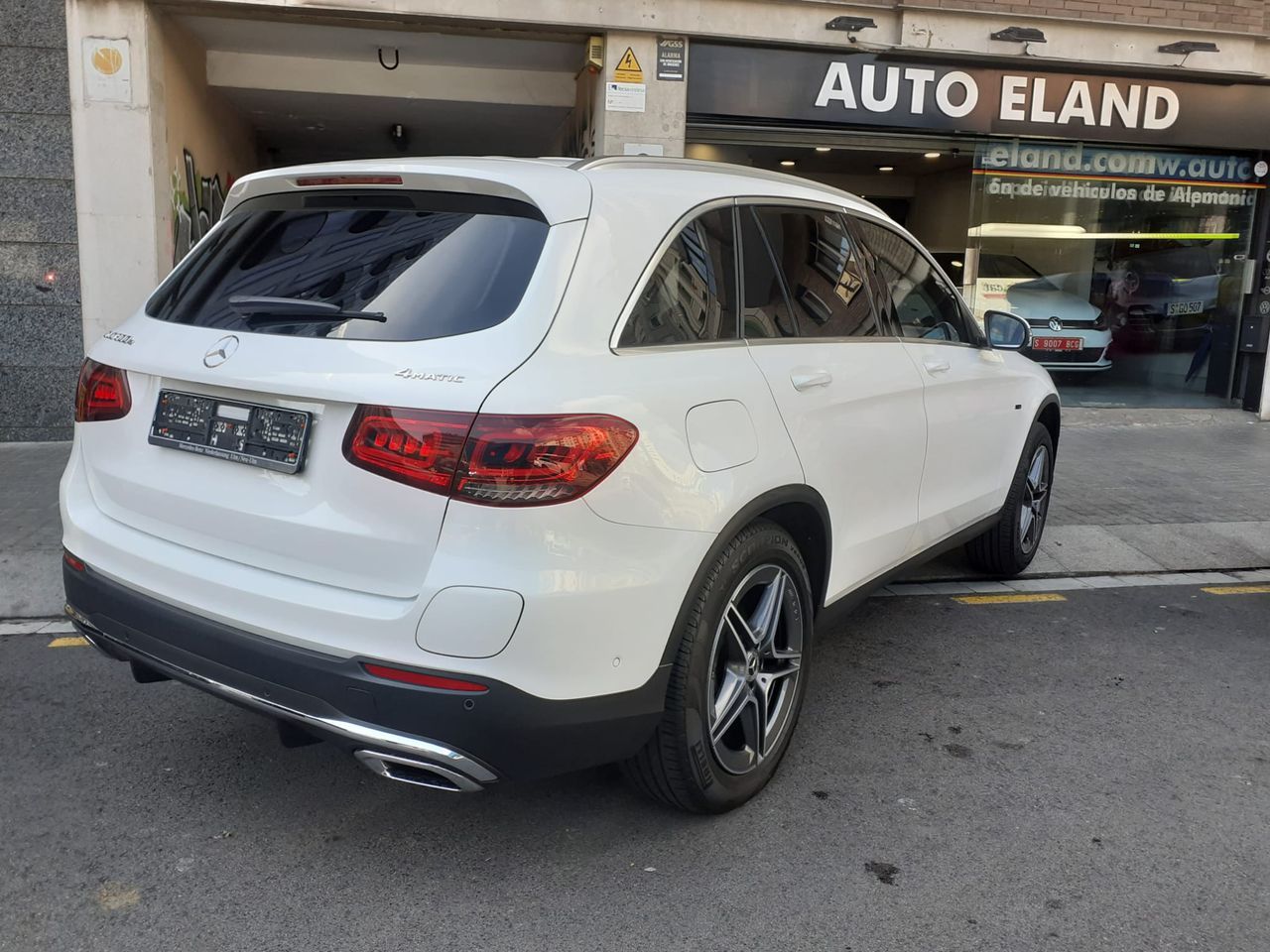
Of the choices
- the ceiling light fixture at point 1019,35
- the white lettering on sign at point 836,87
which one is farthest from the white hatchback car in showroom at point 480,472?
the ceiling light fixture at point 1019,35

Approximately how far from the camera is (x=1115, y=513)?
6914 mm

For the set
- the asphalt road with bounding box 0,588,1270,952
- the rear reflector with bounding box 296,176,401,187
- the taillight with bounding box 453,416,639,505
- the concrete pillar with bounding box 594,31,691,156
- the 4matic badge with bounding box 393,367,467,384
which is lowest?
the asphalt road with bounding box 0,588,1270,952

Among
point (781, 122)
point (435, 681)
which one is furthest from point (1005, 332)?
point (781, 122)

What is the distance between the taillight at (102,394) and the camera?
115 inches

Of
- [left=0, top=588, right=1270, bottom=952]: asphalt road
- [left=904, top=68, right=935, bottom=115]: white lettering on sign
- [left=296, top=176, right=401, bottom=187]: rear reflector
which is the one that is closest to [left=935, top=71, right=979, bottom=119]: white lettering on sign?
[left=904, top=68, right=935, bottom=115]: white lettering on sign

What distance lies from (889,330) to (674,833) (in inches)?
78.3

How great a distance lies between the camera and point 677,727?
110 inches

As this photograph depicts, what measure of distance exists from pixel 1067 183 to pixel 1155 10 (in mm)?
1664

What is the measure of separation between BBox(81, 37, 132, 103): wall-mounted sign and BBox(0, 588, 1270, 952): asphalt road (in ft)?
17.7

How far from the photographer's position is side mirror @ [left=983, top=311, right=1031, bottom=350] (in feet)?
15.9

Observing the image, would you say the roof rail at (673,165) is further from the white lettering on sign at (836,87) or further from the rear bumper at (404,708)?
the white lettering on sign at (836,87)

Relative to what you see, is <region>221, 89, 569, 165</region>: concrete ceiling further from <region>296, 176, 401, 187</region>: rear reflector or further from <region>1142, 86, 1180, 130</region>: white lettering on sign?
<region>296, 176, 401, 187</region>: rear reflector

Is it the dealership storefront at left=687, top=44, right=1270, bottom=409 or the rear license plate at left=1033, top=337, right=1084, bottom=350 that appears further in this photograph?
the rear license plate at left=1033, top=337, right=1084, bottom=350

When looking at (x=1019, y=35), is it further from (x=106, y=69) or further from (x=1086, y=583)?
(x=106, y=69)
